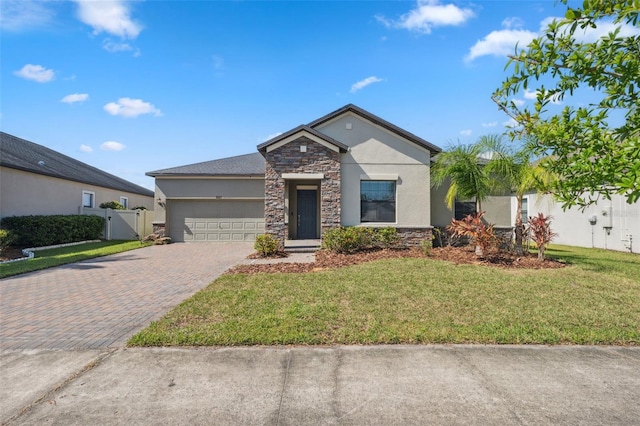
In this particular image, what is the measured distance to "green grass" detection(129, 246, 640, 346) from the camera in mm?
4270

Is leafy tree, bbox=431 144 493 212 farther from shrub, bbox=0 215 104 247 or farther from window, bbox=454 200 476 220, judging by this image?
shrub, bbox=0 215 104 247

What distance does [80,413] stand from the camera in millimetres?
2738

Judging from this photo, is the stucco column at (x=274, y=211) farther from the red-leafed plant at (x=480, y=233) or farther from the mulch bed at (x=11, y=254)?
the mulch bed at (x=11, y=254)

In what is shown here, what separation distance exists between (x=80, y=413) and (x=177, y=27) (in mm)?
10962

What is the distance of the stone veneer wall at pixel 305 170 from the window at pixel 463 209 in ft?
18.8

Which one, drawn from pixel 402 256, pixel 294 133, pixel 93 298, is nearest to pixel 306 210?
pixel 294 133

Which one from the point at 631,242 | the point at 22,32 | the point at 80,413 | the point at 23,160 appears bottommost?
the point at 80,413

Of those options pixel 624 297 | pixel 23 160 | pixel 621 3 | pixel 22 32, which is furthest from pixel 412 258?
pixel 23 160

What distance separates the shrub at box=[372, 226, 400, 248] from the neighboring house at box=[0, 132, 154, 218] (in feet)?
54.3

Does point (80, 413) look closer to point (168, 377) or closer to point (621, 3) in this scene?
point (168, 377)

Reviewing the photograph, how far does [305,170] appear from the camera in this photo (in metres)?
12.8

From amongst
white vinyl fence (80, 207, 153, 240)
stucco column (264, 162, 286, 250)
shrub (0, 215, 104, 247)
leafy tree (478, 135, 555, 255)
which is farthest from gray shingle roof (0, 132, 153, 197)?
leafy tree (478, 135, 555, 255)

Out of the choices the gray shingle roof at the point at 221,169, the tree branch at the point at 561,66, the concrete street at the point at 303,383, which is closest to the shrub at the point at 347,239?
the gray shingle roof at the point at 221,169

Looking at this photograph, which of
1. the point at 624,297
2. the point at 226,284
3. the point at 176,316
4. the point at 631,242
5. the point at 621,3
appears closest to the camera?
the point at 621,3
